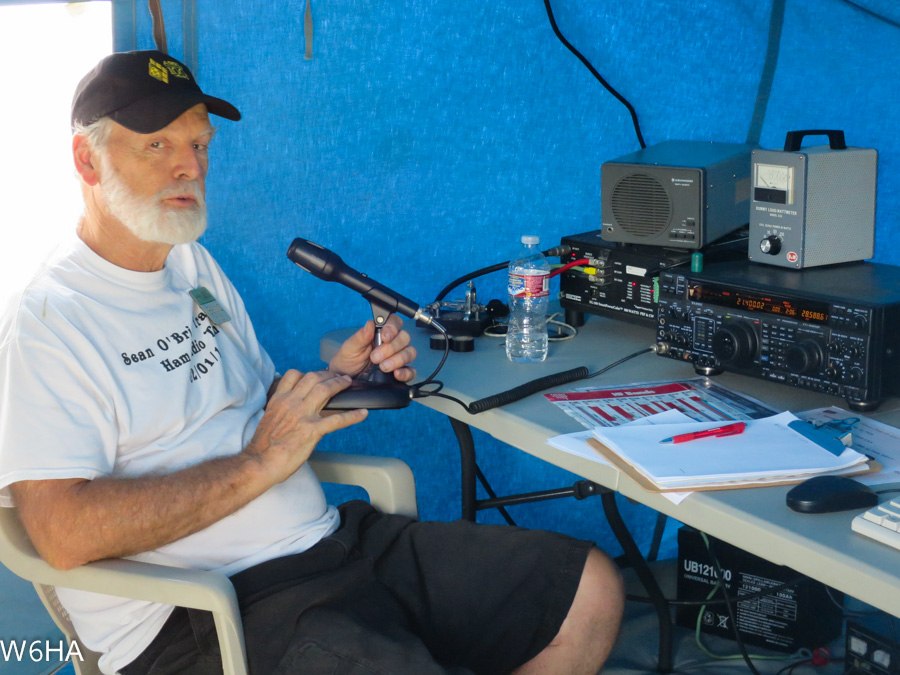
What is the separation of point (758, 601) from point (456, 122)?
1434 millimetres

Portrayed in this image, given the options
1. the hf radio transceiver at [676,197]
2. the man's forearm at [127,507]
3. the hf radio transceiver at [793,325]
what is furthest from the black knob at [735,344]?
the man's forearm at [127,507]

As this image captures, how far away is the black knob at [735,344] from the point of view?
1.54 m

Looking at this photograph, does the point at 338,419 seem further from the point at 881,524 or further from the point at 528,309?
the point at 881,524

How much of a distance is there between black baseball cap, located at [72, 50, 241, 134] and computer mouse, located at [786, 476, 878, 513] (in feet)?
3.94

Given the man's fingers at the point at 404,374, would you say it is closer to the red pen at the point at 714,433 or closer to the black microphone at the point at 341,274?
the black microphone at the point at 341,274

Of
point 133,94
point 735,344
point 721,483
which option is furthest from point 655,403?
point 133,94

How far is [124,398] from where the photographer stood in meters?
1.36

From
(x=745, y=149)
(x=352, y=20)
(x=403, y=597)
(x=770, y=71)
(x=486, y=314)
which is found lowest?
(x=403, y=597)

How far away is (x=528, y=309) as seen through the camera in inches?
78.9

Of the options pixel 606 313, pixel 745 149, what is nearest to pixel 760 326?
pixel 606 313

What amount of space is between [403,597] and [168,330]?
2.03 ft

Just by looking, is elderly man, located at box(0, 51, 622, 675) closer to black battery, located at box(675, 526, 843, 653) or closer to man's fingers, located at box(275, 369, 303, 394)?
man's fingers, located at box(275, 369, 303, 394)

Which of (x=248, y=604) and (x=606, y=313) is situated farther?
(x=606, y=313)

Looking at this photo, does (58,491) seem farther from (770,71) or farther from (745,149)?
(770,71)
